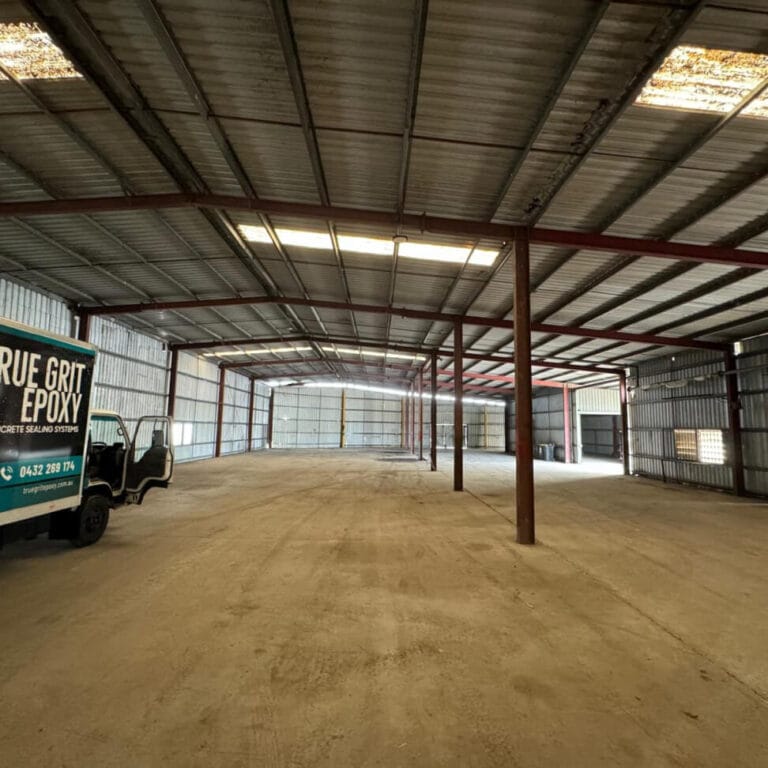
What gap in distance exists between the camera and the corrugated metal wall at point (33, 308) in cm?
1135

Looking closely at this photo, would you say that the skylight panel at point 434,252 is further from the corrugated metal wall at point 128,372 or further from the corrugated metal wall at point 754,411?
the corrugated metal wall at point 128,372

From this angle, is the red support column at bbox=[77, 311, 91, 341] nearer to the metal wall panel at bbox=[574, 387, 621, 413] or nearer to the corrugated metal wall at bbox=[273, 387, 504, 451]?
the corrugated metal wall at bbox=[273, 387, 504, 451]

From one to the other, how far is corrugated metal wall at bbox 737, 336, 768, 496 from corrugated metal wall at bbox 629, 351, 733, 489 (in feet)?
2.09

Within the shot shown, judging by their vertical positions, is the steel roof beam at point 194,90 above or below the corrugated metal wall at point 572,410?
above

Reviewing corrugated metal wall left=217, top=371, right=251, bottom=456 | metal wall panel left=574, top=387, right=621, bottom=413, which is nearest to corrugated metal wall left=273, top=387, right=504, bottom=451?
corrugated metal wall left=217, top=371, right=251, bottom=456

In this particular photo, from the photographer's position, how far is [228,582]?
5.49m

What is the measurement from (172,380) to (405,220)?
17213 millimetres

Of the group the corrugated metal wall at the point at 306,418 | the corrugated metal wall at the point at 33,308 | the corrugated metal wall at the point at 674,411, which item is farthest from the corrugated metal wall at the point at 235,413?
the corrugated metal wall at the point at 674,411

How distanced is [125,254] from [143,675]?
10.6m

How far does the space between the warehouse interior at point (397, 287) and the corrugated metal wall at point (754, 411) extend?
201 centimetres

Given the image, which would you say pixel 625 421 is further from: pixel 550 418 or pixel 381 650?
pixel 381 650

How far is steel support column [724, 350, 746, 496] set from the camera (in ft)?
47.4

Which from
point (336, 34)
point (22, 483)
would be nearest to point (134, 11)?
point (336, 34)

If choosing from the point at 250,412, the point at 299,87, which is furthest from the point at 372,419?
the point at 299,87
